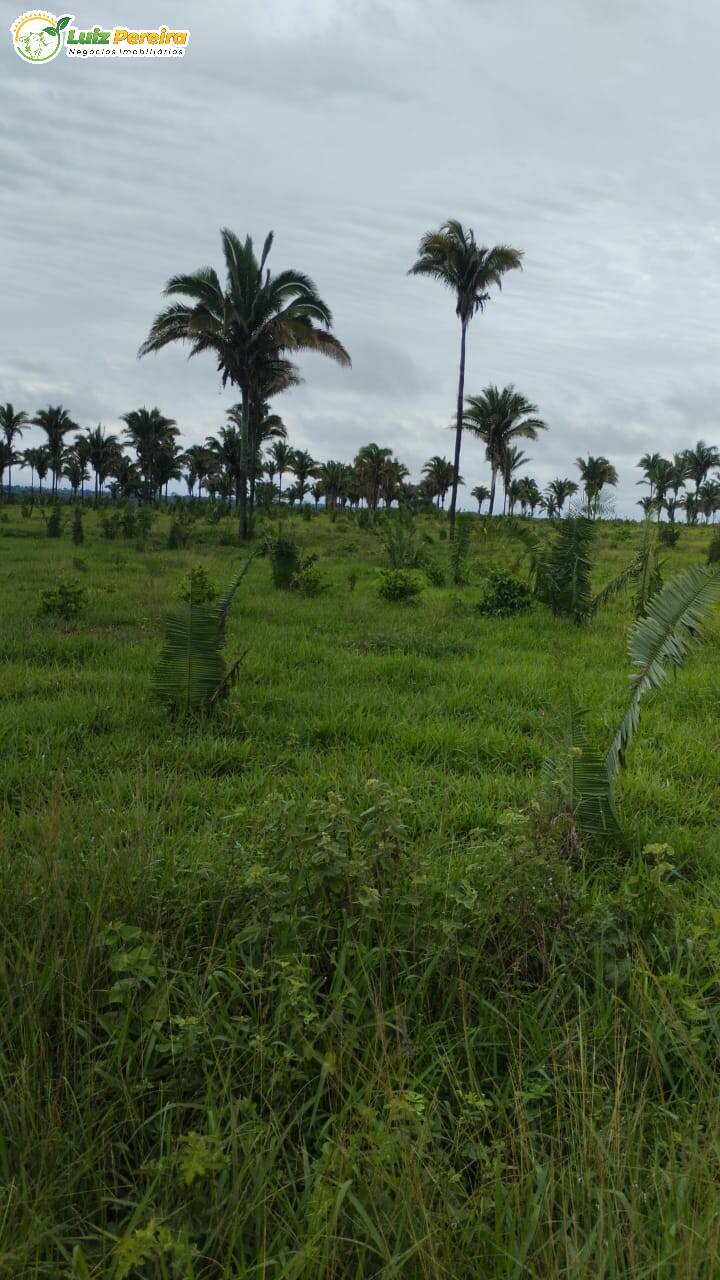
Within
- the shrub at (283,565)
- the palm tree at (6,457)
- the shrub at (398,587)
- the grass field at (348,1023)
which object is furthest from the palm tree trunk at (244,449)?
the palm tree at (6,457)

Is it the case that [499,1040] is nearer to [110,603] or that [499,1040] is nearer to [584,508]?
[584,508]

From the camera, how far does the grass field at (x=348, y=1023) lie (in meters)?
1.52

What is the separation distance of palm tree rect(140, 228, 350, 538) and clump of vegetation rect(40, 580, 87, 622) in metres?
14.2

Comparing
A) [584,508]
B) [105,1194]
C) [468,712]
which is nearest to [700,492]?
[584,508]

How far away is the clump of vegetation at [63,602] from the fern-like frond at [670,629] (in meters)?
7.20

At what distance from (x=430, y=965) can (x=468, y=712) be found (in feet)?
11.1

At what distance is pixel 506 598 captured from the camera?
32.9ft

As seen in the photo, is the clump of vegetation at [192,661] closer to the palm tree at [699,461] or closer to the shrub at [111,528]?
the shrub at [111,528]

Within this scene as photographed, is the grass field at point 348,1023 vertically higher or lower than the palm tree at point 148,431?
lower

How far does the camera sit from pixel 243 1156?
171 centimetres

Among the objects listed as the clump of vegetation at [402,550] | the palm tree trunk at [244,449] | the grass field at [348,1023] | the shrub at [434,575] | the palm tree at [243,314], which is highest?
the palm tree at [243,314]

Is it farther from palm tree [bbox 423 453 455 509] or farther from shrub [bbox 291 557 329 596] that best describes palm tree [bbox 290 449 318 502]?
shrub [bbox 291 557 329 596]

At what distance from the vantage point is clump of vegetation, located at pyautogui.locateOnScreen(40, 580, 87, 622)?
8523 mm

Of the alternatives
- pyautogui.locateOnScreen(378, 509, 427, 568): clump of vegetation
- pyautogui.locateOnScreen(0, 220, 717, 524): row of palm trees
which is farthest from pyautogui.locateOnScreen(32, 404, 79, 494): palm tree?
pyautogui.locateOnScreen(378, 509, 427, 568): clump of vegetation
